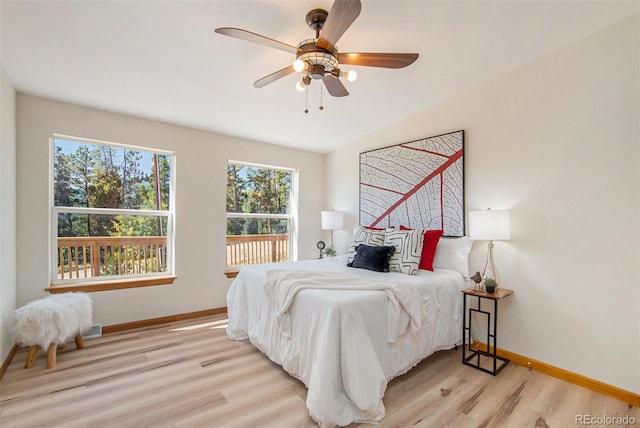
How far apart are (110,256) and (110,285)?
334 mm

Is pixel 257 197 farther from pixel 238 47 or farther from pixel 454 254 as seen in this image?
pixel 454 254

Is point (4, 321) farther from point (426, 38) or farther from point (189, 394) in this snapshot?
point (426, 38)

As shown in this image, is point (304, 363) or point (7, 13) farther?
point (304, 363)

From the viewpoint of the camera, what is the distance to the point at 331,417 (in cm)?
177

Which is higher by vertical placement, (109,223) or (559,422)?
(109,223)

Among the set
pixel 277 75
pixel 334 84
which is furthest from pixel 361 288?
pixel 277 75

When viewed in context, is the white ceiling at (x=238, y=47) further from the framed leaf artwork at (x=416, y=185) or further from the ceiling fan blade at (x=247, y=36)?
the framed leaf artwork at (x=416, y=185)

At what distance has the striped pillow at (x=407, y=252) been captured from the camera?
113 inches

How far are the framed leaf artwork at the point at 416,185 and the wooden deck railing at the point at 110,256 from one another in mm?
2716

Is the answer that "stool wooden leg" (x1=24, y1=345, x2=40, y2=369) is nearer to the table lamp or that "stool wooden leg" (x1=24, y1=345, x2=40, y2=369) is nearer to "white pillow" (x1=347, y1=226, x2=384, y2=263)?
"white pillow" (x1=347, y1=226, x2=384, y2=263)

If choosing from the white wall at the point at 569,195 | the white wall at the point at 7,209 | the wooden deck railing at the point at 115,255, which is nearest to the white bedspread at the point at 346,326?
the white wall at the point at 569,195

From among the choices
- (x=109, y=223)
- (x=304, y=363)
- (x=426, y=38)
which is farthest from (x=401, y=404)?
(x=109, y=223)

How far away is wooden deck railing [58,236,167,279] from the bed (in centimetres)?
117

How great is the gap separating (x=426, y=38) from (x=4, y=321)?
4059 mm
